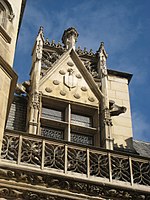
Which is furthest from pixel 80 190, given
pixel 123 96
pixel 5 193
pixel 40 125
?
pixel 123 96

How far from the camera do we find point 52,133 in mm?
11406

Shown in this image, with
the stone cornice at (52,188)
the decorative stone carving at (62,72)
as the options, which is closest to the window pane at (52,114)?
the decorative stone carving at (62,72)

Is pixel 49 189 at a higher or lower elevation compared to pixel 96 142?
lower

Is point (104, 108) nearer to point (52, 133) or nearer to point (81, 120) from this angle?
point (81, 120)

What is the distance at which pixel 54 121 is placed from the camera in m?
11.5

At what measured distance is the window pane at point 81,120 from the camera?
11883 millimetres

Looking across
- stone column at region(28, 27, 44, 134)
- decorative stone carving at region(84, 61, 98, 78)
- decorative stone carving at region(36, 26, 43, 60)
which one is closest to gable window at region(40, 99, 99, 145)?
stone column at region(28, 27, 44, 134)

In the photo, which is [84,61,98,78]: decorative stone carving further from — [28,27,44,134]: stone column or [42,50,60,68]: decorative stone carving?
[28,27,44,134]: stone column

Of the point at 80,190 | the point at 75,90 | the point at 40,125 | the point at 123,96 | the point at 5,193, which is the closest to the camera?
Result: the point at 5,193

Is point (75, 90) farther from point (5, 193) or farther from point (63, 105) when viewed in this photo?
point (5, 193)

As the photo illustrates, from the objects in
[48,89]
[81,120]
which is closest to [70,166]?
[81,120]

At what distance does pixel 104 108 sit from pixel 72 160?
9.67ft

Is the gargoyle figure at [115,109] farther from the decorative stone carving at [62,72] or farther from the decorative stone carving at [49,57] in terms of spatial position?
the decorative stone carving at [49,57]

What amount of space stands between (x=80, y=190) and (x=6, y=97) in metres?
2.08
